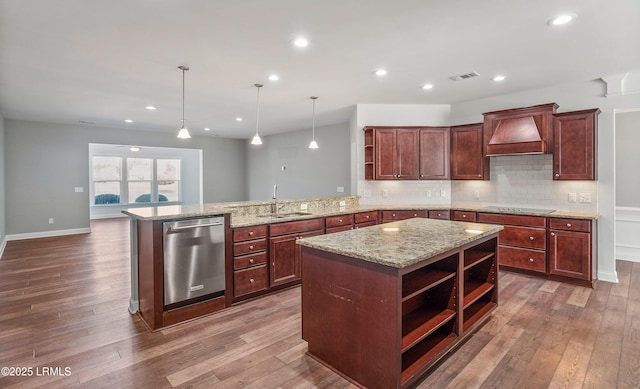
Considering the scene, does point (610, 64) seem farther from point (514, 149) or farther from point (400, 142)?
point (400, 142)

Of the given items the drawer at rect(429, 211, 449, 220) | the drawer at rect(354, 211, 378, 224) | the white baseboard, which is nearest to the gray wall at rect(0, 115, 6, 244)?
the white baseboard

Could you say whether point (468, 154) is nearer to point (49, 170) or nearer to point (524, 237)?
point (524, 237)

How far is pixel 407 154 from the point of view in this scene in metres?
5.27

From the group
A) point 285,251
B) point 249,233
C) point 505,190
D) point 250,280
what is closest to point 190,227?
point 249,233

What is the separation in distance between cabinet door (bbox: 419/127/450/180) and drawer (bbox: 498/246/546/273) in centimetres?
145

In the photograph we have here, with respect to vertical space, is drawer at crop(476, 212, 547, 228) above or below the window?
below

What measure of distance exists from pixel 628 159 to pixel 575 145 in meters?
1.76

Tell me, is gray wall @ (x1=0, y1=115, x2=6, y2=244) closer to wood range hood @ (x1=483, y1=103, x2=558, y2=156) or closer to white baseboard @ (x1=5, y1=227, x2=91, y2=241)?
white baseboard @ (x1=5, y1=227, x2=91, y2=241)

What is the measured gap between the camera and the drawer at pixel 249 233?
3338 mm

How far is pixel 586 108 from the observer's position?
414 centimetres

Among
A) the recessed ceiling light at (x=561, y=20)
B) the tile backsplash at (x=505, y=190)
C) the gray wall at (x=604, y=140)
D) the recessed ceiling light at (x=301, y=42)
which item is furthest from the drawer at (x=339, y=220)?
the gray wall at (x=604, y=140)

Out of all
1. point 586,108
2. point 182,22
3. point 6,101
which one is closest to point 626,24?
point 586,108

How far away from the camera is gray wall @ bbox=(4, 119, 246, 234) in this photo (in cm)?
675

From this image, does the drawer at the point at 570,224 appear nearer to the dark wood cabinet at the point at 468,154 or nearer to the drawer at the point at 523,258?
the drawer at the point at 523,258
